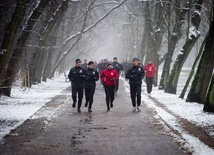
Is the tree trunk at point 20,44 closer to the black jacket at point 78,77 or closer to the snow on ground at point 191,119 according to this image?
the black jacket at point 78,77

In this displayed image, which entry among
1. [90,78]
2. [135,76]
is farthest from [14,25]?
[135,76]

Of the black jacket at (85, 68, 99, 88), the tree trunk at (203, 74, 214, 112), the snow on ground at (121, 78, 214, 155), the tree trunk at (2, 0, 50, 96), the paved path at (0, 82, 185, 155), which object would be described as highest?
the tree trunk at (2, 0, 50, 96)

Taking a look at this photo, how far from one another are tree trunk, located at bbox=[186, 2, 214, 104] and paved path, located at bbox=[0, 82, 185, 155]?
3.24m

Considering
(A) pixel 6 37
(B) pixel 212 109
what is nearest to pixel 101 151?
(B) pixel 212 109

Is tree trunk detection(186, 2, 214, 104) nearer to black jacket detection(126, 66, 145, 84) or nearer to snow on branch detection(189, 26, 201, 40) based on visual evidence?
black jacket detection(126, 66, 145, 84)

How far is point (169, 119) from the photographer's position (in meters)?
11.4

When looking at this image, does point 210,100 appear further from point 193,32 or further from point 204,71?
point 193,32

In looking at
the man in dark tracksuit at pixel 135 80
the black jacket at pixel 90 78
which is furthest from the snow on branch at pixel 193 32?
the black jacket at pixel 90 78

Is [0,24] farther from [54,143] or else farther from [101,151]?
[101,151]

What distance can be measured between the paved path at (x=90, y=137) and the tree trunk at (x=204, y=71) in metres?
3.24

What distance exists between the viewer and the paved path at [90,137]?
7.35 m

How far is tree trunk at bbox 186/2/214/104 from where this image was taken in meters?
14.0

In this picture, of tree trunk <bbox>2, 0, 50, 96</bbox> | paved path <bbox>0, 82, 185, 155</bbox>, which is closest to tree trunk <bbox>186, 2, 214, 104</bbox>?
→ paved path <bbox>0, 82, 185, 155</bbox>

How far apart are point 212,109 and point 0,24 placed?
9698mm
